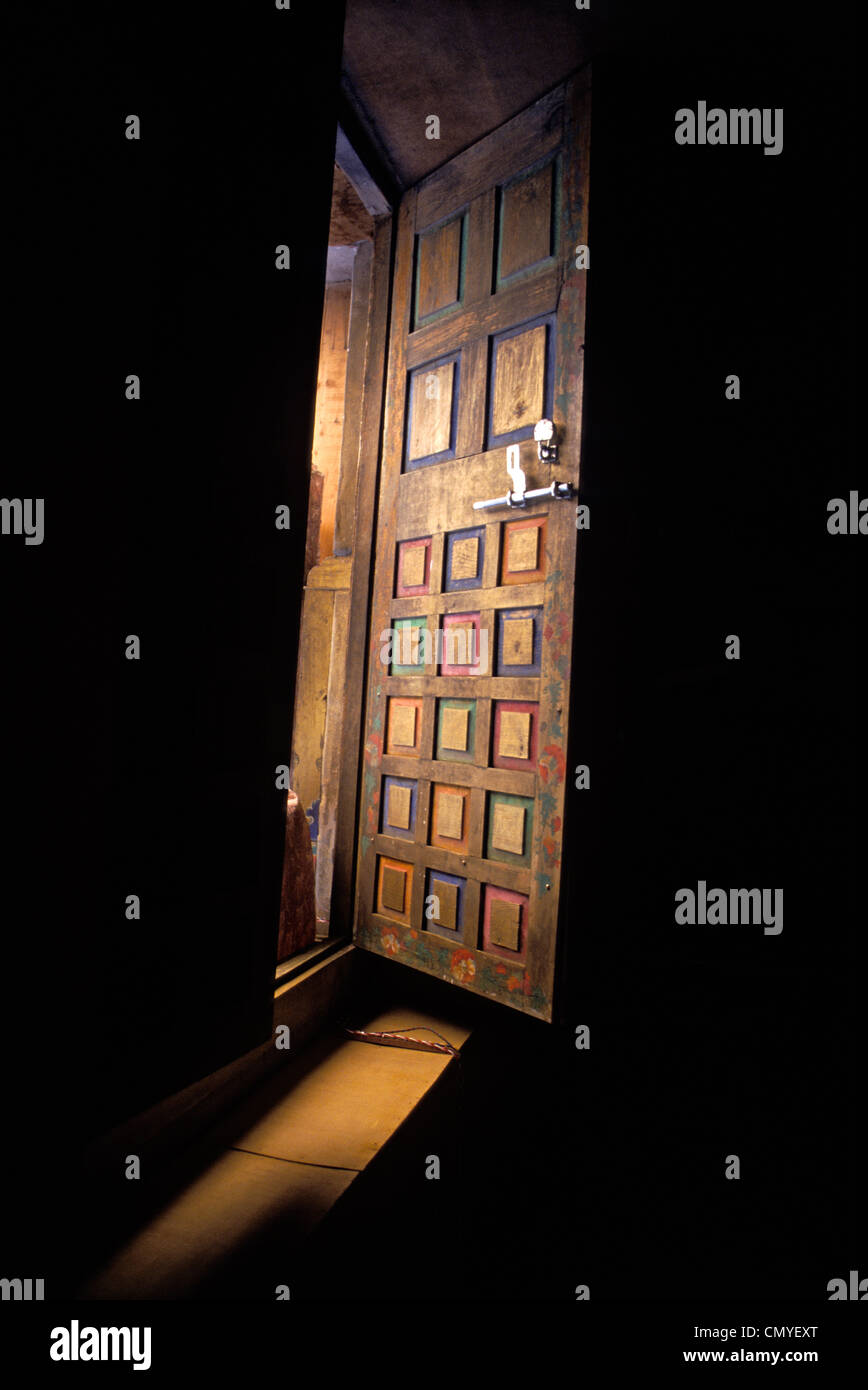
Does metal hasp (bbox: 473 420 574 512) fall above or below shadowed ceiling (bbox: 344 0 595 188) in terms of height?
below

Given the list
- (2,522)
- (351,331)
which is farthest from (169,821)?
(351,331)

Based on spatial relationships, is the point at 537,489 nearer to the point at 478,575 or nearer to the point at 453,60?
the point at 478,575

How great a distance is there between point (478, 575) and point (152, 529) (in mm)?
1748

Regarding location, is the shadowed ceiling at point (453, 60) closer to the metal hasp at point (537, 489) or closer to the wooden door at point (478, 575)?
the wooden door at point (478, 575)

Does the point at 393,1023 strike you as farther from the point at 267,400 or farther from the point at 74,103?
the point at 74,103

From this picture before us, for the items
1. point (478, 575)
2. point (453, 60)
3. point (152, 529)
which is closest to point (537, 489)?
point (478, 575)

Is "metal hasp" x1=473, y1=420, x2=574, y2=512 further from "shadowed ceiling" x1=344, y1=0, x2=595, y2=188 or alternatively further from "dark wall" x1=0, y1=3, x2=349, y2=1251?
"shadowed ceiling" x1=344, y1=0, x2=595, y2=188

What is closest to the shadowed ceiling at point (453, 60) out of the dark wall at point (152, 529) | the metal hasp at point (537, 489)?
the dark wall at point (152, 529)

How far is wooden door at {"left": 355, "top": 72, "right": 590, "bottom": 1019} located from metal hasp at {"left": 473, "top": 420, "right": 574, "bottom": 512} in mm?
46

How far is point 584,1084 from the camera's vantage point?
119 inches

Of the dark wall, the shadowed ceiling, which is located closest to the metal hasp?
the dark wall

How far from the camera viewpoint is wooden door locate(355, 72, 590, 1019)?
2.75 metres

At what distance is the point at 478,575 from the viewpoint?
9.95ft
